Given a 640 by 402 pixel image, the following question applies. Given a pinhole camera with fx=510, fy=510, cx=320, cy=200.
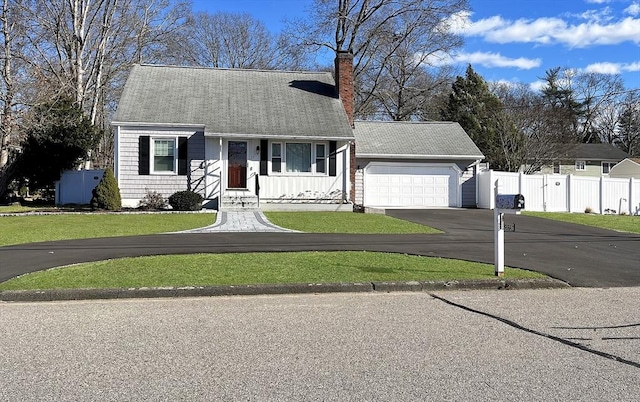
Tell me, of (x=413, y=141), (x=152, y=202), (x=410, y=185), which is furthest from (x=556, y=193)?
(x=152, y=202)

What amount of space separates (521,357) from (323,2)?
3684 centimetres

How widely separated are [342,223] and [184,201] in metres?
6.98

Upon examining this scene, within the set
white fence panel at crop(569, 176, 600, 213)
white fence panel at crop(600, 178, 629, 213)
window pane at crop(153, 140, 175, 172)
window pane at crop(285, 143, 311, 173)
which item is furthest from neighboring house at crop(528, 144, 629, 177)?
window pane at crop(153, 140, 175, 172)

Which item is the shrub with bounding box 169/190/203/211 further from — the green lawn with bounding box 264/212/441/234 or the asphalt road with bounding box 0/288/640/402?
the asphalt road with bounding box 0/288/640/402

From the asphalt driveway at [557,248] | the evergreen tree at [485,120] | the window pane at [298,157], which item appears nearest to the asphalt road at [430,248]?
the asphalt driveway at [557,248]

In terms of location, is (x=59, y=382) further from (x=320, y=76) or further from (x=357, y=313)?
(x=320, y=76)

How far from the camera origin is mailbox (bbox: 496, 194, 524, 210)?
811cm

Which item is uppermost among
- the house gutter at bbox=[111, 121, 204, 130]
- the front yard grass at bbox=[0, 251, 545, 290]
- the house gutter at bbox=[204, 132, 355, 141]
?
the house gutter at bbox=[111, 121, 204, 130]

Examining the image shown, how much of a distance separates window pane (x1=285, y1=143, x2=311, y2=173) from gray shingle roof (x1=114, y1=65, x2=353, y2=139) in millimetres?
764

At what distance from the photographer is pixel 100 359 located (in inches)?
191

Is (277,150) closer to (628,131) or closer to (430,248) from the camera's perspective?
(430,248)

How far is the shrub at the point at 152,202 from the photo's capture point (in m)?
21.5

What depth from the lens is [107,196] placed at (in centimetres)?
2059

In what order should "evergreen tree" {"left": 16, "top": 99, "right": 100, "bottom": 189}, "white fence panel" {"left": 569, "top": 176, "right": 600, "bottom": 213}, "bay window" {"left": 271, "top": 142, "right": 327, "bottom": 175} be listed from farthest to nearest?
"white fence panel" {"left": 569, "top": 176, "right": 600, "bottom": 213}, "evergreen tree" {"left": 16, "top": 99, "right": 100, "bottom": 189}, "bay window" {"left": 271, "top": 142, "right": 327, "bottom": 175}
